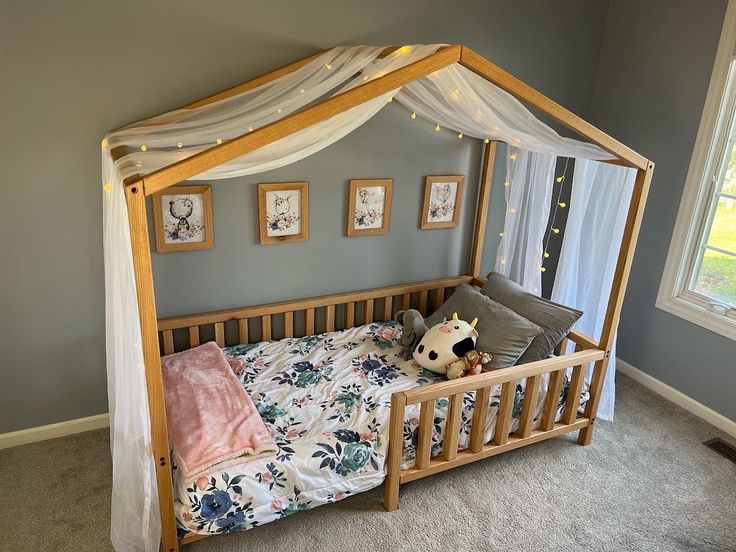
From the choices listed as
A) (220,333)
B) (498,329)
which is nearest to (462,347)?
(498,329)

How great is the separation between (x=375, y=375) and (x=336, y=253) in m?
0.79

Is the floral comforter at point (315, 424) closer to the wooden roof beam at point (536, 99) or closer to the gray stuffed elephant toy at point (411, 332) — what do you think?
the gray stuffed elephant toy at point (411, 332)

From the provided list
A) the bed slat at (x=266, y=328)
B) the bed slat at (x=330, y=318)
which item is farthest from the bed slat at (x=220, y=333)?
the bed slat at (x=330, y=318)

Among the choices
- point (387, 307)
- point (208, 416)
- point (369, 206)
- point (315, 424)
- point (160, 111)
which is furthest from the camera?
point (387, 307)

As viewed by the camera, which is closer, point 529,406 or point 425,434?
point 425,434

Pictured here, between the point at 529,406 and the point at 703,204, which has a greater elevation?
the point at 703,204

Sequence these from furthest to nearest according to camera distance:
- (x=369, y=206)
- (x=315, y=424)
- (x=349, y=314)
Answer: (x=349, y=314) < (x=369, y=206) < (x=315, y=424)

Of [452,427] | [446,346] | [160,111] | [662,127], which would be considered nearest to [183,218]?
[160,111]

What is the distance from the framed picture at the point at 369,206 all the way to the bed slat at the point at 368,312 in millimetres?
424

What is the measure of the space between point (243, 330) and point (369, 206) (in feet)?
3.34

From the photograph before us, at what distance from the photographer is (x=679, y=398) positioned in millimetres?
3344

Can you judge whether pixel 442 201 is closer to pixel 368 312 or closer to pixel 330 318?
pixel 368 312

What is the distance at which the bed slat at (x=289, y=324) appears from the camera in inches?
123

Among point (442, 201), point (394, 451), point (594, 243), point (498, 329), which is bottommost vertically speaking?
point (394, 451)
